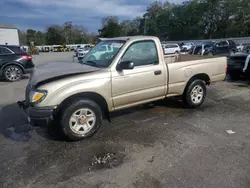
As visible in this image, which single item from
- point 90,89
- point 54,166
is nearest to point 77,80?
point 90,89

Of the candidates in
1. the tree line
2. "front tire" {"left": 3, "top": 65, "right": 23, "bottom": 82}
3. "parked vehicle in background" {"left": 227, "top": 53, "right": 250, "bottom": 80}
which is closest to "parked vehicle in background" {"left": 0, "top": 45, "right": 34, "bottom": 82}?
"front tire" {"left": 3, "top": 65, "right": 23, "bottom": 82}

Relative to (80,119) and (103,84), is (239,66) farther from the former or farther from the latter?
(80,119)

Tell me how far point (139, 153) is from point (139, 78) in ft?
4.75

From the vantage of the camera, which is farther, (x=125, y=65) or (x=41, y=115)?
(x=125, y=65)

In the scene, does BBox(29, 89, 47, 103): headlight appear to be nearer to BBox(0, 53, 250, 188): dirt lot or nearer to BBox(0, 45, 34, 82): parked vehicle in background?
BBox(0, 53, 250, 188): dirt lot

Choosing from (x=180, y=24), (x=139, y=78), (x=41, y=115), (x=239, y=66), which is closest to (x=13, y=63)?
(x=41, y=115)

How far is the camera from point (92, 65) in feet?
13.4

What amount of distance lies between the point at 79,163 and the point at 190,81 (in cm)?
323

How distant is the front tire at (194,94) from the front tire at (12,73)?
7.90m

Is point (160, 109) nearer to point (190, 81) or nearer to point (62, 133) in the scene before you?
point (190, 81)

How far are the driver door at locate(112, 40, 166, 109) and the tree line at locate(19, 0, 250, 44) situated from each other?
50516mm

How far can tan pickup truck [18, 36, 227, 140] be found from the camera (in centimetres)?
330

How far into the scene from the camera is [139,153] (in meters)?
3.25

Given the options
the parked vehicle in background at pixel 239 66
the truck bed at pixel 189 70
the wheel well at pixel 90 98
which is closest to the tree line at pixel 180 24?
the parked vehicle in background at pixel 239 66
